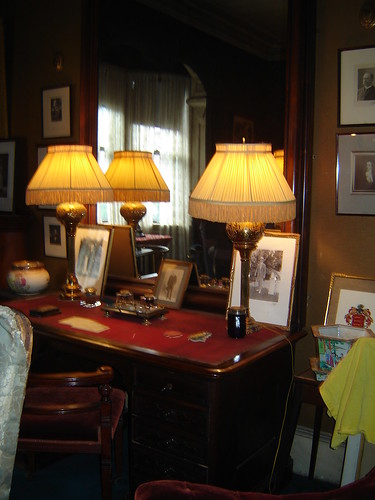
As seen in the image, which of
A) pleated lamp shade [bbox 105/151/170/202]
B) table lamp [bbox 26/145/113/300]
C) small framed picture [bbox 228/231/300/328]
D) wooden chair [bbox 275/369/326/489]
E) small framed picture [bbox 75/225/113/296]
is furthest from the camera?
small framed picture [bbox 75/225/113/296]

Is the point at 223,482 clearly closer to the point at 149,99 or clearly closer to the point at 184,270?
the point at 184,270

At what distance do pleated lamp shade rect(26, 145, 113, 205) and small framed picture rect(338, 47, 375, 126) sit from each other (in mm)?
1101

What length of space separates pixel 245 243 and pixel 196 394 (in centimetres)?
62

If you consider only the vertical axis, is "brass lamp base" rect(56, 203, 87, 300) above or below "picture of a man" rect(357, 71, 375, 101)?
below

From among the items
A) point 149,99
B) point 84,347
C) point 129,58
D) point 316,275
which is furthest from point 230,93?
point 84,347

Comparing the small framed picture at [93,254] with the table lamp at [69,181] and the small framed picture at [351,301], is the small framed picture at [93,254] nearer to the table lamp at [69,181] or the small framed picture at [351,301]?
the table lamp at [69,181]

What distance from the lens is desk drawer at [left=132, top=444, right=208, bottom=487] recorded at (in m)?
1.89

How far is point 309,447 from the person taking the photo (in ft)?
8.12

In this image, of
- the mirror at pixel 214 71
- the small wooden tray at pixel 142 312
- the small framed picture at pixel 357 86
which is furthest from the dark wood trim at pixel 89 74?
the small framed picture at pixel 357 86

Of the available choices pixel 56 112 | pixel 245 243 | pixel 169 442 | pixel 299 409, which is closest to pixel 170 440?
pixel 169 442

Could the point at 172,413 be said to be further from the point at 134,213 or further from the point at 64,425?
the point at 134,213

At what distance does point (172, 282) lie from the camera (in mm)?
2555

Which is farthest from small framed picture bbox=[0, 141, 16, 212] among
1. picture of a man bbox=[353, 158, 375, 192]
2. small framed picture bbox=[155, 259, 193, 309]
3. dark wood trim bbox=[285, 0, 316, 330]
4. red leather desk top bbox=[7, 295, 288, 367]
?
picture of a man bbox=[353, 158, 375, 192]

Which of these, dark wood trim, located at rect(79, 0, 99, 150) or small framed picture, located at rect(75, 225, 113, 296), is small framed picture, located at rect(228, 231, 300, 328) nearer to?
small framed picture, located at rect(75, 225, 113, 296)
